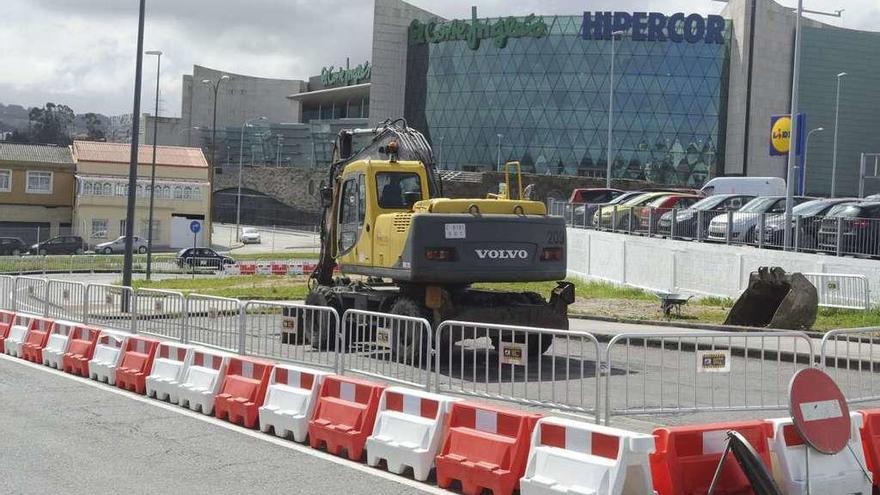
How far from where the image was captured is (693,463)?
7.63 m

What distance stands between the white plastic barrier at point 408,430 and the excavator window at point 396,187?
318 inches

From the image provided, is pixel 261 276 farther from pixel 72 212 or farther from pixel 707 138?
pixel 707 138

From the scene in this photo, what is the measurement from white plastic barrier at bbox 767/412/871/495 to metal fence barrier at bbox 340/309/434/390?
4.91 m

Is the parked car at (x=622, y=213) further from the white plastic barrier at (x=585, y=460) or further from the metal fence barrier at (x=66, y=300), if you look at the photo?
the white plastic barrier at (x=585, y=460)

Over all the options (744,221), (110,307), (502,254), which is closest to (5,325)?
(110,307)

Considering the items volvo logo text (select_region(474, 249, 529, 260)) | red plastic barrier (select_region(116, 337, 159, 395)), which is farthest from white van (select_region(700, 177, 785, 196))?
red plastic barrier (select_region(116, 337, 159, 395))

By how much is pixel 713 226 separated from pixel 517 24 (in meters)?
62.6

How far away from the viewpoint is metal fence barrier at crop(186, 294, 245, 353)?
1534cm

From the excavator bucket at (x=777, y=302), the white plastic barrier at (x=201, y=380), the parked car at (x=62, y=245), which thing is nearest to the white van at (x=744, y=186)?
the excavator bucket at (x=777, y=302)

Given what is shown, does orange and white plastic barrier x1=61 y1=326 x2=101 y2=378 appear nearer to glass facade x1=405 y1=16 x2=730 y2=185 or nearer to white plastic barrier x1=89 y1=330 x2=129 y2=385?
white plastic barrier x1=89 y1=330 x2=129 y2=385

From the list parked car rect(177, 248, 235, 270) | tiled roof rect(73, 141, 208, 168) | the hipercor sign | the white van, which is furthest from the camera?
the hipercor sign

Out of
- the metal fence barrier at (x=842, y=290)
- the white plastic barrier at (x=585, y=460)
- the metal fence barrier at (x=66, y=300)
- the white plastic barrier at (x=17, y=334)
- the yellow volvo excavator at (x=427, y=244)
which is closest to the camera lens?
the white plastic barrier at (x=585, y=460)

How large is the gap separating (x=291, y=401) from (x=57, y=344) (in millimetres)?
7337

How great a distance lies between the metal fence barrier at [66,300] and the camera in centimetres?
1956
